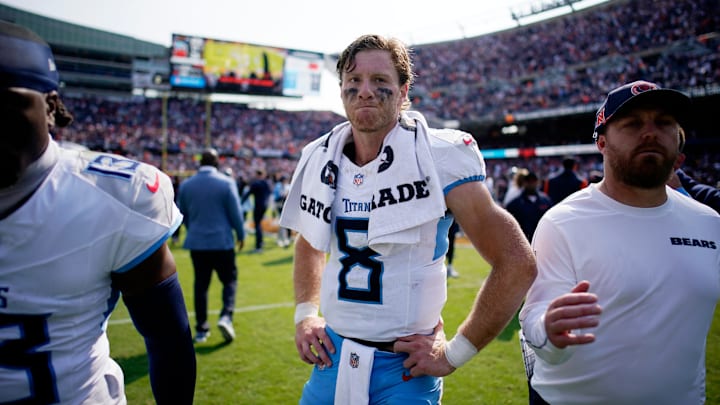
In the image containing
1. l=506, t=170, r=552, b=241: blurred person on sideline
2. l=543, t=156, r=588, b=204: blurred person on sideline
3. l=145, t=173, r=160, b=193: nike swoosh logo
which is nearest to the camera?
l=145, t=173, r=160, b=193: nike swoosh logo

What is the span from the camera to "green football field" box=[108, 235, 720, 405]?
3918mm

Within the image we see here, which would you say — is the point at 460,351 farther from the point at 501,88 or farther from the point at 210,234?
the point at 501,88

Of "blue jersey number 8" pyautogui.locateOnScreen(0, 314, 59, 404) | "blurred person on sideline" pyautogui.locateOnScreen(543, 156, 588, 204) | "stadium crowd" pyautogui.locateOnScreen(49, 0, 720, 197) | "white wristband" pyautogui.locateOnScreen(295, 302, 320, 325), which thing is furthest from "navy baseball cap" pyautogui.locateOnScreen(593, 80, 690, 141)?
"stadium crowd" pyautogui.locateOnScreen(49, 0, 720, 197)

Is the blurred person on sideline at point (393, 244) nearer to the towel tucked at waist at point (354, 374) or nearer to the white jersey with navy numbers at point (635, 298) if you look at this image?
the towel tucked at waist at point (354, 374)

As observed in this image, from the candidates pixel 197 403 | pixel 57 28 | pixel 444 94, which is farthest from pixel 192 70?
pixel 197 403

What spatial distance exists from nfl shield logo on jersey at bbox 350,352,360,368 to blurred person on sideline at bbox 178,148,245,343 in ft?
12.3

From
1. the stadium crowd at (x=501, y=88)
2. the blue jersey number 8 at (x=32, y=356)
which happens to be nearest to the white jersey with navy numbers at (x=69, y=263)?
the blue jersey number 8 at (x=32, y=356)

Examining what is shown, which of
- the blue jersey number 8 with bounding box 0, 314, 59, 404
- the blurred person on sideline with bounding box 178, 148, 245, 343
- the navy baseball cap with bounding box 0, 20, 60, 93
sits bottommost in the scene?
the blurred person on sideline with bounding box 178, 148, 245, 343

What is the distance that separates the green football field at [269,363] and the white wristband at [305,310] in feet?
6.61

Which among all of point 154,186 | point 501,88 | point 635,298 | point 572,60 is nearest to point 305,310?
point 154,186

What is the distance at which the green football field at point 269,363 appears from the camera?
3918 mm

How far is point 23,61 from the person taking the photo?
1189mm

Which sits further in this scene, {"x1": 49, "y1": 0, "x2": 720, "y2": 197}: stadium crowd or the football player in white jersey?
{"x1": 49, "y1": 0, "x2": 720, "y2": 197}: stadium crowd

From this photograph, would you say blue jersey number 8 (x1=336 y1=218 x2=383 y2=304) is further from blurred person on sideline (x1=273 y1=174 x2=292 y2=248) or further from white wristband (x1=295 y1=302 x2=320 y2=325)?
blurred person on sideline (x1=273 y1=174 x2=292 y2=248)
